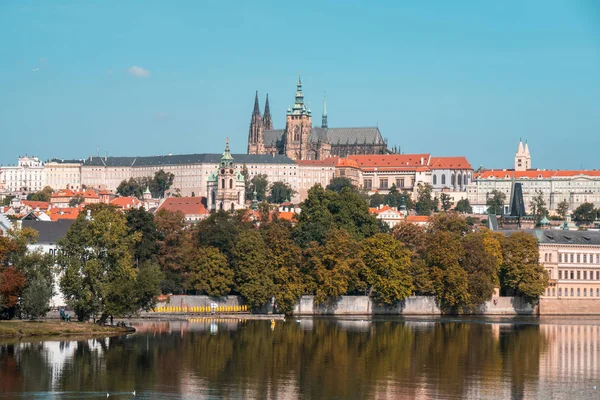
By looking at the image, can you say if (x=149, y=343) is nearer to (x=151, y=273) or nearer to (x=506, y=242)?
(x=151, y=273)

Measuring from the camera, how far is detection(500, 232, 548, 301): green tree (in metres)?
96.3

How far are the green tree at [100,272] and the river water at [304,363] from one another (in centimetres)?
221

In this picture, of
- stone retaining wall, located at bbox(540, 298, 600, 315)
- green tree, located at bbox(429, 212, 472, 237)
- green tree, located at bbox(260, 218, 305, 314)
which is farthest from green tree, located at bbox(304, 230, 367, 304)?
stone retaining wall, located at bbox(540, 298, 600, 315)

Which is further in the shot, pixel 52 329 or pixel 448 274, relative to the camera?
pixel 448 274

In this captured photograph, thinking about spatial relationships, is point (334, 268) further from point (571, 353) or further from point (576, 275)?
point (571, 353)

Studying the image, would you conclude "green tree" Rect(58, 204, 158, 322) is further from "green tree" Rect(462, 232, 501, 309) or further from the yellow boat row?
"green tree" Rect(462, 232, 501, 309)

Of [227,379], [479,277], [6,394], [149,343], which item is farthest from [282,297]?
[6,394]

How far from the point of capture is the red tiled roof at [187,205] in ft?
615

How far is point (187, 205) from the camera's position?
630ft

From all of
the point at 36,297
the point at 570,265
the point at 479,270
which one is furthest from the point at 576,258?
the point at 36,297

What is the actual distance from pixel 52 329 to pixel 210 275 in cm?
2209

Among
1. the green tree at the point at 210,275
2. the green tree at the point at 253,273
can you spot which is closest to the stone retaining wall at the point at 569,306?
the green tree at the point at 253,273

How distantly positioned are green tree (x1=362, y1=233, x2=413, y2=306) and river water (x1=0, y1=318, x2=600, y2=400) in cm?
1039

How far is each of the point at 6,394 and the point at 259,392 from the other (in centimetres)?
954
